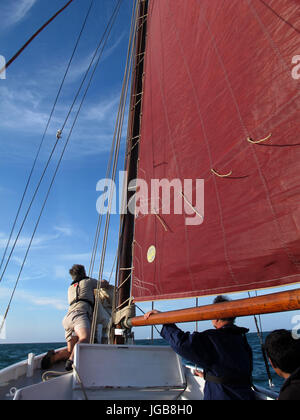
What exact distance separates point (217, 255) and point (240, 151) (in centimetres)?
82

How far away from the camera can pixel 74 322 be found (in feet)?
10.7

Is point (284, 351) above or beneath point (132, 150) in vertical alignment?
beneath

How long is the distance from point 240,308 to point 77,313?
6.84ft

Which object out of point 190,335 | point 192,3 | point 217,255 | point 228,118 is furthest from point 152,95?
point 190,335

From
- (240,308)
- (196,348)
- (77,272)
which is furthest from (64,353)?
(240,308)

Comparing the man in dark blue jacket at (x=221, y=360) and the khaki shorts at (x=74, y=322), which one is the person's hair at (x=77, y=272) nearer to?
the khaki shorts at (x=74, y=322)

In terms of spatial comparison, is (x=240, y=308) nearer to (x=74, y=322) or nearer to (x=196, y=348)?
(x=196, y=348)

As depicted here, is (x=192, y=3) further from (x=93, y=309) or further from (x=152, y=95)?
(x=93, y=309)

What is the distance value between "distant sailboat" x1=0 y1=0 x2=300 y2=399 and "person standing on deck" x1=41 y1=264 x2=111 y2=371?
303 millimetres

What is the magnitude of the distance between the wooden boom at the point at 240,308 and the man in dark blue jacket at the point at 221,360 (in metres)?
0.16

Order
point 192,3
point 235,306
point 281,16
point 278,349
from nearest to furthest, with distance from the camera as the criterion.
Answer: point 278,349 < point 235,306 < point 281,16 < point 192,3

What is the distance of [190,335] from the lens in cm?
169

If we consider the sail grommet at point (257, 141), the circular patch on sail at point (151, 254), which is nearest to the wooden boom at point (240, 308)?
the circular patch on sail at point (151, 254)

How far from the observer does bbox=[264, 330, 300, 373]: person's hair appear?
1.27m
